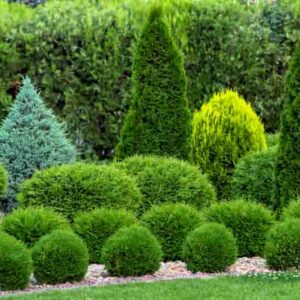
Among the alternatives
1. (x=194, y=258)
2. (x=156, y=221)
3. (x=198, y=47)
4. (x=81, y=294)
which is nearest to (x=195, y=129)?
(x=198, y=47)

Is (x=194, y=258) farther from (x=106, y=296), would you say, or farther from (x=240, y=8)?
(x=240, y=8)

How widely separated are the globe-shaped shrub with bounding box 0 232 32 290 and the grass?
1.00ft

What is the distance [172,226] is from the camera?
9297 mm

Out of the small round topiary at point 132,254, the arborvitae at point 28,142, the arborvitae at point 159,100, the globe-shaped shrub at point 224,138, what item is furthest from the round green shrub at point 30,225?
the globe-shaped shrub at point 224,138

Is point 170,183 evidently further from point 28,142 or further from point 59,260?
point 59,260

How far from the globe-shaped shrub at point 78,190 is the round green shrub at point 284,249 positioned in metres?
2.37

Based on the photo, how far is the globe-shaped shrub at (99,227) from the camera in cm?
922

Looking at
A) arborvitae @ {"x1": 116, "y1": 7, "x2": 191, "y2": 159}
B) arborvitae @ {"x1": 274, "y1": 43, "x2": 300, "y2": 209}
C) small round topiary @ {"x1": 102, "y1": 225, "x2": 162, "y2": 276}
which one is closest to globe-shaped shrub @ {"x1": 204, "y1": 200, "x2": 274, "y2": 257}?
arborvitae @ {"x1": 274, "y1": 43, "x2": 300, "y2": 209}

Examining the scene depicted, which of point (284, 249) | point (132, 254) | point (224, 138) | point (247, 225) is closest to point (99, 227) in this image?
point (132, 254)

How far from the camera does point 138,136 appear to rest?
12.2 metres

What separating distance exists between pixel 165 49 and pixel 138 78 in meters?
0.51

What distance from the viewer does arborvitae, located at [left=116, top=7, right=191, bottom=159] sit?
12156 millimetres

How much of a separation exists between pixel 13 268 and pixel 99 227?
1.44 m

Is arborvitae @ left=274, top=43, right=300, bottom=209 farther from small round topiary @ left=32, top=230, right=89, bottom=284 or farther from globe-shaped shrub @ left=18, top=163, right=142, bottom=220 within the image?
small round topiary @ left=32, top=230, right=89, bottom=284
